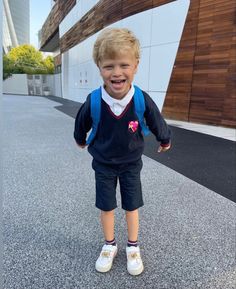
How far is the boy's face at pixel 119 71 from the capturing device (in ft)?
5.08

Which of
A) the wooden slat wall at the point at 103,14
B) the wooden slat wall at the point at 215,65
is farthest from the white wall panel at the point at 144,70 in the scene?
the wooden slat wall at the point at 215,65

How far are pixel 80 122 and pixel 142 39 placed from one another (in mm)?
9421

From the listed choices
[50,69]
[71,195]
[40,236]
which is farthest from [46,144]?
[50,69]

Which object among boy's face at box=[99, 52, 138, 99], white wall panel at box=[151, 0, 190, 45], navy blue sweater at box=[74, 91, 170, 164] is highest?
white wall panel at box=[151, 0, 190, 45]

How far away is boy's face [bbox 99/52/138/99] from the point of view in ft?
5.08

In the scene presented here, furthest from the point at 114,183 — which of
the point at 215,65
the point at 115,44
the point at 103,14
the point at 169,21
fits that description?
the point at 103,14

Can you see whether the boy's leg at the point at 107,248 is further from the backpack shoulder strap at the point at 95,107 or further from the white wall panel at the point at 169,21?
the white wall panel at the point at 169,21

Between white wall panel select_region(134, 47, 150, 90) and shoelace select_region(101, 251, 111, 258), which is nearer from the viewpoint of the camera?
shoelace select_region(101, 251, 111, 258)

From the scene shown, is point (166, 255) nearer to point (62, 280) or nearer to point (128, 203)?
point (128, 203)

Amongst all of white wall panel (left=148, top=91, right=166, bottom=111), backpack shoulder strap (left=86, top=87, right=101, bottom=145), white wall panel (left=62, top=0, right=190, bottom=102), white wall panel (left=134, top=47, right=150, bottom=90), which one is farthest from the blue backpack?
white wall panel (left=134, top=47, right=150, bottom=90)

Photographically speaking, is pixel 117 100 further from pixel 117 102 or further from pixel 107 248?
pixel 107 248

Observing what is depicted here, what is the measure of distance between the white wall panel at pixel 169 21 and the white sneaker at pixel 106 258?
8.14 m

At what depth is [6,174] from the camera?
3.79 meters

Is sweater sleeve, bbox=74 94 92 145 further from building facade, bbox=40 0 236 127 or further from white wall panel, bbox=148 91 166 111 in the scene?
white wall panel, bbox=148 91 166 111
